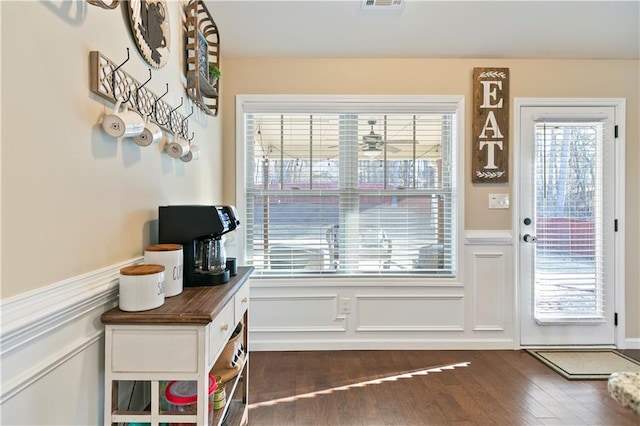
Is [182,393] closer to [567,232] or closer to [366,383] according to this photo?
[366,383]

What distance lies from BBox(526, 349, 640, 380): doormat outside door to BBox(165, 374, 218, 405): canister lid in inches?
97.7

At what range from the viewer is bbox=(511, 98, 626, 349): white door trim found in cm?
271

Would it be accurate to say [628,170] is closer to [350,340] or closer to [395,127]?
[395,127]

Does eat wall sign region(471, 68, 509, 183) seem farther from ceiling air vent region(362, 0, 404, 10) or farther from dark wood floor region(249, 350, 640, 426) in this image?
dark wood floor region(249, 350, 640, 426)

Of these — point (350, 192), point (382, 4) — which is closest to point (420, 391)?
point (350, 192)

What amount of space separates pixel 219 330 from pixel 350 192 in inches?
70.4

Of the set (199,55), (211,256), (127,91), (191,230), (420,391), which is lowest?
(420,391)

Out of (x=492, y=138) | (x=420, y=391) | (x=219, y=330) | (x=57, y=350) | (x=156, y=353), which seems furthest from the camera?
(x=492, y=138)

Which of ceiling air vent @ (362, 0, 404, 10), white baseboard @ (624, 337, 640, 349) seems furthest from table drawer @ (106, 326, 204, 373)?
A: white baseboard @ (624, 337, 640, 349)

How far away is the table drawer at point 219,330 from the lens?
109 centimetres

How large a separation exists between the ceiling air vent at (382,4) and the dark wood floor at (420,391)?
254cm

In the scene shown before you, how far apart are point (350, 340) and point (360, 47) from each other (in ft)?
7.70

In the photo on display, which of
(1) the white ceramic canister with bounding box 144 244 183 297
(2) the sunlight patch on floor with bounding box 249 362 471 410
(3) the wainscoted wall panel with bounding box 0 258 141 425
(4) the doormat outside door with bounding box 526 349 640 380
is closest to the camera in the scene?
(3) the wainscoted wall panel with bounding box 0 258 141 425

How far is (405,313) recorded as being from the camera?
2.72 meters
